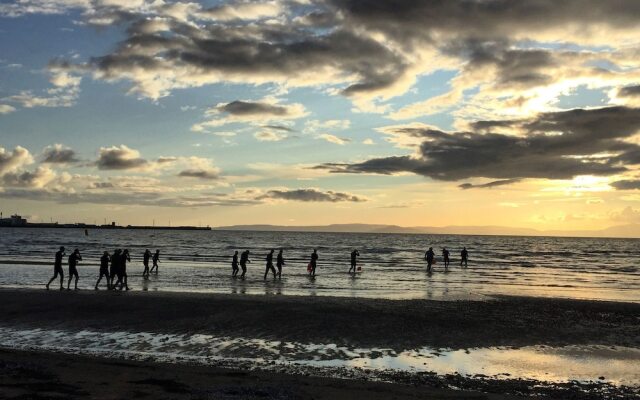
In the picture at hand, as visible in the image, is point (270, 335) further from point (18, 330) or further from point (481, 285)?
point (481, 285)

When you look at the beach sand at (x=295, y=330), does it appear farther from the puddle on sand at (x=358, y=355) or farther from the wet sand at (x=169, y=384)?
the puddle on sand at (x=358, y=355)

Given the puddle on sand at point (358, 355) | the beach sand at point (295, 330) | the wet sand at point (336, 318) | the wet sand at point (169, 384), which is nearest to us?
the wet sand at point (169, 384)

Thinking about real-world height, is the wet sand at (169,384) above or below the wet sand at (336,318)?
above

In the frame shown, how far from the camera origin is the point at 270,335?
14.7 m

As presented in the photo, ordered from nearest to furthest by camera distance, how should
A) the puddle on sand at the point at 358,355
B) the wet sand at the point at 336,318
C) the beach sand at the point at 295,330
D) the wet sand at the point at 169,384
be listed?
the wet sand at the point at 169,384
the beach sand at the point at 295,330
the puddle on sand at the point at 358,355
the wet sand at the point at 336,318

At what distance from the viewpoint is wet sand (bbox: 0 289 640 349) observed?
49.4 feet

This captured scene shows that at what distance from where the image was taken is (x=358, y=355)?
41.5 feet

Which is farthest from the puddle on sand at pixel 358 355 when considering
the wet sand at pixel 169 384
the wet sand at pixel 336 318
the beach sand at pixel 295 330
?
the wet sand at pixel 169 384

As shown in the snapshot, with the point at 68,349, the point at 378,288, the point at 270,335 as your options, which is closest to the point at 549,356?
the point at 270,335

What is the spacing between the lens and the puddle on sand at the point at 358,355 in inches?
452

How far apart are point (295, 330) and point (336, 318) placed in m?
2.34

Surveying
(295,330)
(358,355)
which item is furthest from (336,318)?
(358,355)

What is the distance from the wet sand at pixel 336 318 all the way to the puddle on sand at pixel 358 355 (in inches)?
30.6

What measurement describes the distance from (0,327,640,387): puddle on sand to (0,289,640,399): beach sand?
671 mm
